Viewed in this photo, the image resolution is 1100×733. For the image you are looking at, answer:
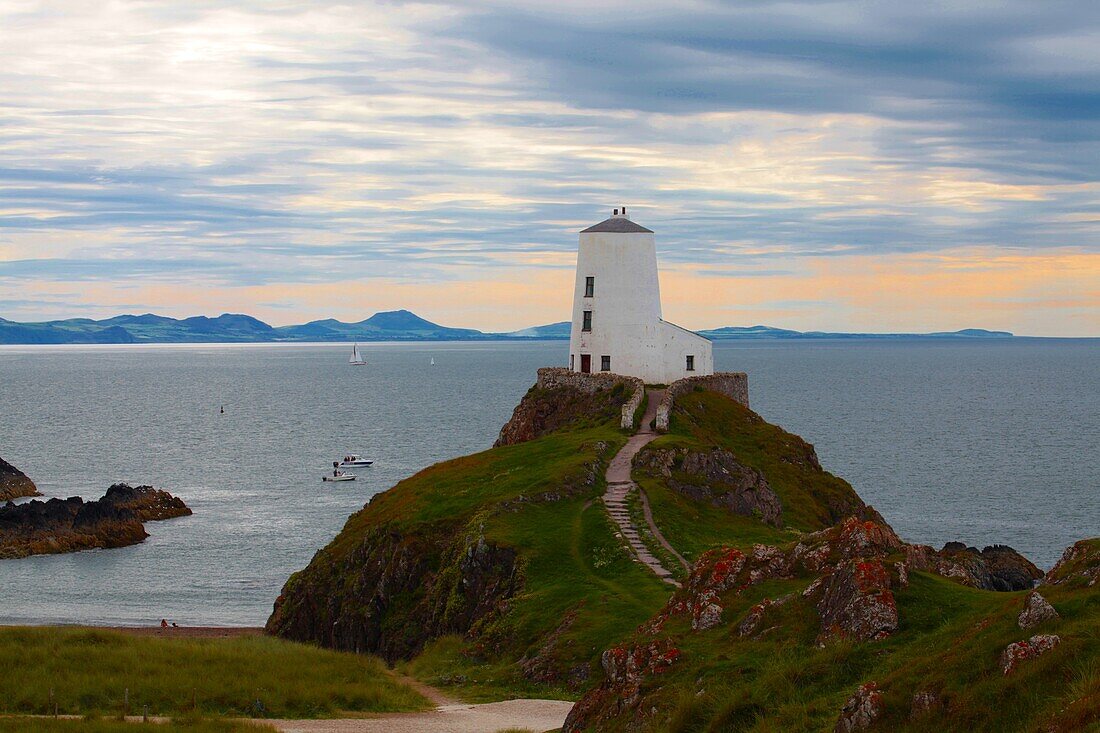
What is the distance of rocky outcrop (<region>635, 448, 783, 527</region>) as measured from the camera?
4734cm

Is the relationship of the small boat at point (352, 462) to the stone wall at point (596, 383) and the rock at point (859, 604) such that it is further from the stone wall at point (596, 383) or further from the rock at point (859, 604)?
the rock at point (859, 604)

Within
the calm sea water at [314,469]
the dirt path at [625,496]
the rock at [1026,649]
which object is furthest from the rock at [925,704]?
the calm sea water at [314,469]

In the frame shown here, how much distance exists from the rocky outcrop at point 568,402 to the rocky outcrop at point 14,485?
50.7 meters

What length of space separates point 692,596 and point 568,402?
3978 cm

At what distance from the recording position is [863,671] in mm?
18578

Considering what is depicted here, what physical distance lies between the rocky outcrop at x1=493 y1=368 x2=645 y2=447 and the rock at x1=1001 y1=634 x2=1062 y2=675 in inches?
1665

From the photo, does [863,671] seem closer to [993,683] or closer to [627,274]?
[993,683]

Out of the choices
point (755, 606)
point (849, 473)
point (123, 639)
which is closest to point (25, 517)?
point (123, 639)

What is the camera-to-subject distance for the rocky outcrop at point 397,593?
132 feet

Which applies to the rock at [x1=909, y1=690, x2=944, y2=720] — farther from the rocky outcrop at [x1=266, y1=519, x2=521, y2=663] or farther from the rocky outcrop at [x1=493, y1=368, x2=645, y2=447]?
the rocky outcrop at [x1=493, y1=368, x2=645, y2=447]

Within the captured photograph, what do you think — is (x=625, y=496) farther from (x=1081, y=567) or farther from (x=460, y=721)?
(x=1081, y=567)


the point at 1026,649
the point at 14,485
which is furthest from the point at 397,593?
the point at 14,485

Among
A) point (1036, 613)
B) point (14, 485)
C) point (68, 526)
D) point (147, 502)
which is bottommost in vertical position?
point (68, 526)

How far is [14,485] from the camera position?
326ft
